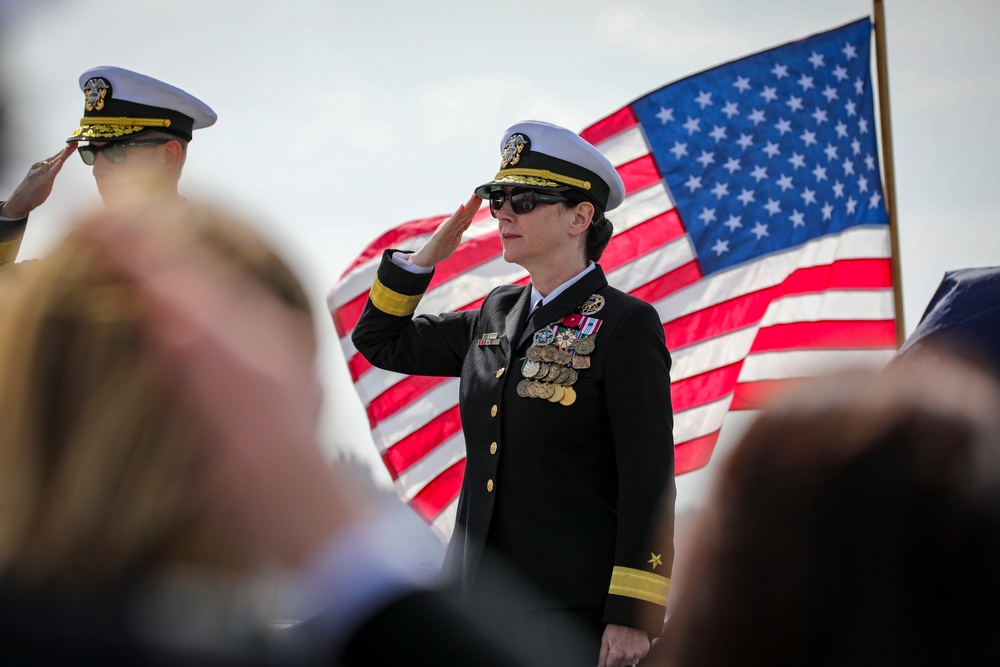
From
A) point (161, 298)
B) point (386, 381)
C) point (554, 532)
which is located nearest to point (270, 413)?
point (161, 298)

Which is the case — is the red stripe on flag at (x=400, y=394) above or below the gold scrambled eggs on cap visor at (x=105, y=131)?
below

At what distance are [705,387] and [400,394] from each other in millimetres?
1620

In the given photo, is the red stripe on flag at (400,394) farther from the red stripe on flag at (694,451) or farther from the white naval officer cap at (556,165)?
the white naval officer cap at (556,165)

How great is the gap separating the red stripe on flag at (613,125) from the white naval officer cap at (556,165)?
9.08 feet

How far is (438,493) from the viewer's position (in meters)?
5.52

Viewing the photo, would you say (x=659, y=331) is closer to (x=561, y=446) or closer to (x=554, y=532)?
(x=561, y=446)

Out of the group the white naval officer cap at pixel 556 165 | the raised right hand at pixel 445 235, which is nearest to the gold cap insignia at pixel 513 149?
the white naval officer cap at pixel 556 165

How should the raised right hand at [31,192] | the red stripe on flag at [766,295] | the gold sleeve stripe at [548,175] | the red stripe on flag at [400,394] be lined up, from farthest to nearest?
the red stripe on flag at [766,295] < the red stripe on flag at [400,394] < the raised right hand at [31,192] < the gold sleeve stripe at [548,175]

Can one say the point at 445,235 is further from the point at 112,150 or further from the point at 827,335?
the point at 827,335

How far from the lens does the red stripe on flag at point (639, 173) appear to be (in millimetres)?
6121

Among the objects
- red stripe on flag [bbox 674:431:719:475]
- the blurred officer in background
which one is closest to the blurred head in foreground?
the blurred officer in background

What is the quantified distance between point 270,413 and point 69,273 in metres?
0.29

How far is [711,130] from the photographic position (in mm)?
6270

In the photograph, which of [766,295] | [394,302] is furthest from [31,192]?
[766,295]
